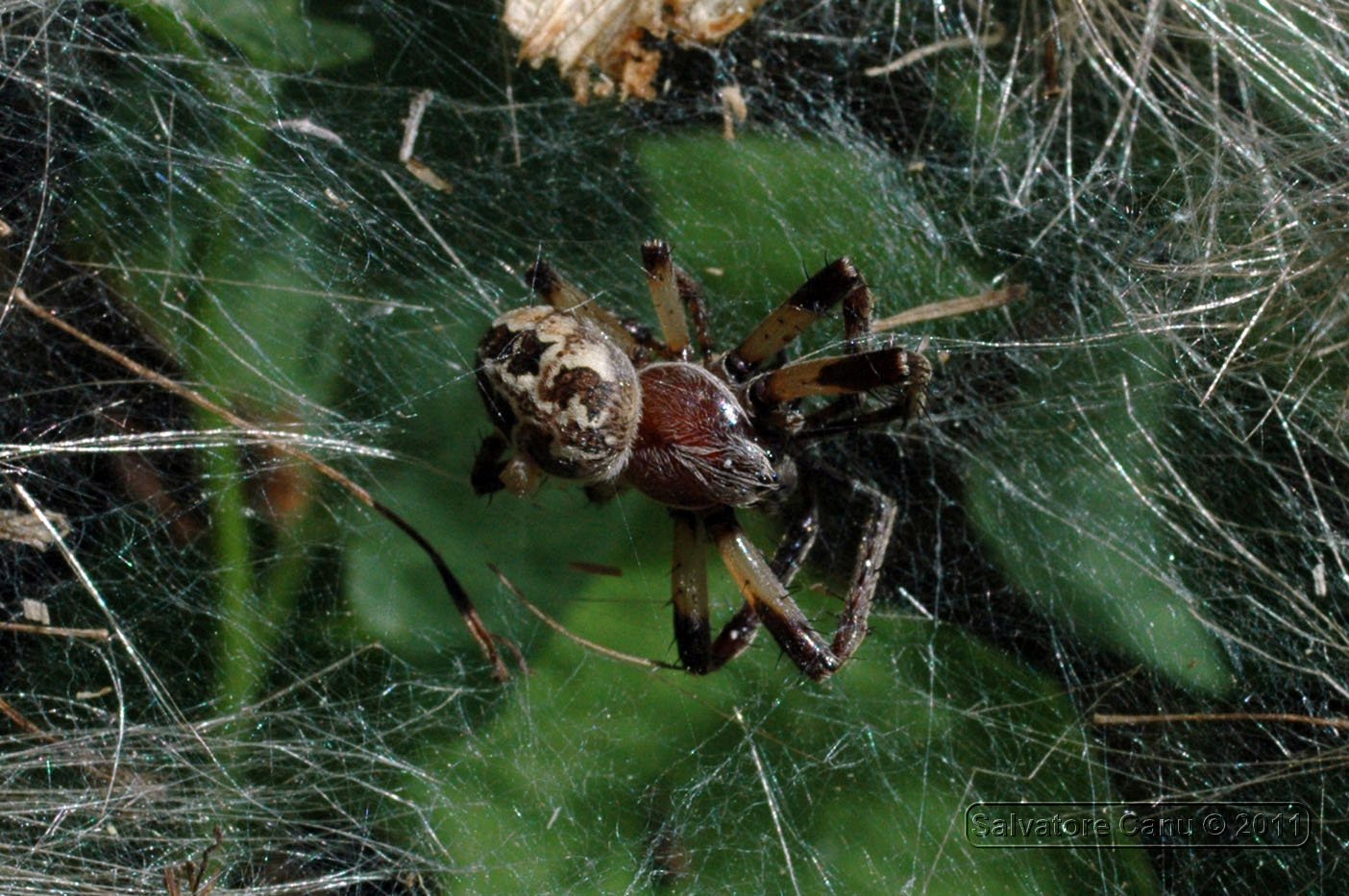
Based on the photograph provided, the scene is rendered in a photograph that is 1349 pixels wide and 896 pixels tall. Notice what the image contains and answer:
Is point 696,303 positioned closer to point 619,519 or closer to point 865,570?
point 619,519

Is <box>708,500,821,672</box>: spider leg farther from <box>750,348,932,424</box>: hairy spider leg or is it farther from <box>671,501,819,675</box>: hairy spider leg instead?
<box>750,348,932,424</box>: hairy spider leg

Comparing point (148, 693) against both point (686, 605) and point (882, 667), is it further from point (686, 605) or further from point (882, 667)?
point (882, 667)

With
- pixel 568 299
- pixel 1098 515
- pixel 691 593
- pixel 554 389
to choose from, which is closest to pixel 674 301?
pixel 568 299

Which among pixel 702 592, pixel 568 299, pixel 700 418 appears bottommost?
pixel 702 592

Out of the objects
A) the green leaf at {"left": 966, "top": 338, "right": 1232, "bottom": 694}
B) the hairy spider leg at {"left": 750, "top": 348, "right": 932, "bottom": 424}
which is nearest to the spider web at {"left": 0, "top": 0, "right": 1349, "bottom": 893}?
the green leaf at {"left": 966, "top": 338, "right": 1232, "bottom": 694}

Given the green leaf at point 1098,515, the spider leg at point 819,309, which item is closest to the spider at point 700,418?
the spider leg at point 819,309

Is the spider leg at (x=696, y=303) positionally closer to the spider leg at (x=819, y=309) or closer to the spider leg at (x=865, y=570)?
the spider leg at (x=819, y=309)
